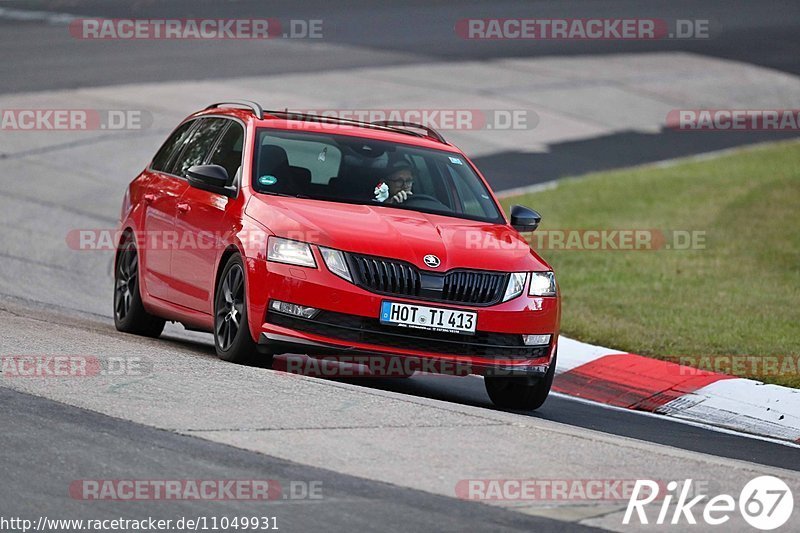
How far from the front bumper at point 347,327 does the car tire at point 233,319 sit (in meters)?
0.13

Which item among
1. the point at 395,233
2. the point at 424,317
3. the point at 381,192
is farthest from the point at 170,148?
the point at 424,317

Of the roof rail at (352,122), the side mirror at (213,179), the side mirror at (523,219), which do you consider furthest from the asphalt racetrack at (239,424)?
the roof rail at (352,122)

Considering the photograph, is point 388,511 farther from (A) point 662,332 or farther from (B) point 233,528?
(A) point 662,332

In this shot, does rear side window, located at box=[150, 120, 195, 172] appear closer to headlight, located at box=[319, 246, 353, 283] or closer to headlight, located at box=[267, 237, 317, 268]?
headlight, located at box=[267, 237, 317, 268]

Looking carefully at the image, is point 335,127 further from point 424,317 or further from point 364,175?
point 424,317

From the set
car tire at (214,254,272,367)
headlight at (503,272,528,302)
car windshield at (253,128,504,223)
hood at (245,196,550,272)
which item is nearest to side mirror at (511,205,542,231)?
car windshield at (253,128,504,223)

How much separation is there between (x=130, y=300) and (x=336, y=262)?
305 cm

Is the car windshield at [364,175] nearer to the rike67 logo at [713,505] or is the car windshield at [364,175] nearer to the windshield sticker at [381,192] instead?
the windshield sticker at [381,192]

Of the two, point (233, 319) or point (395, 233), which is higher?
point (395, 233)

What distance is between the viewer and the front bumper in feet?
30.1

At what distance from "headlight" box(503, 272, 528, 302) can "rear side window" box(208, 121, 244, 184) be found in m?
2.12

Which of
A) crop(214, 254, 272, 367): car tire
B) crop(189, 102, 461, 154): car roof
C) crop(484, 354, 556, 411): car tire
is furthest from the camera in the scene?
crop(189, 102, 461, 154): car roof

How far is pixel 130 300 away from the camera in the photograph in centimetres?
1178

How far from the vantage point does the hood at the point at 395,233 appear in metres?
9.33
